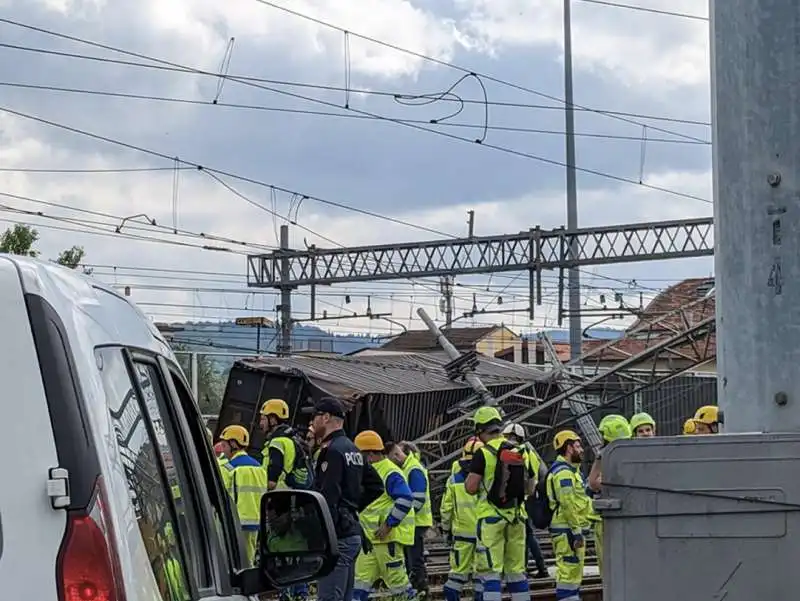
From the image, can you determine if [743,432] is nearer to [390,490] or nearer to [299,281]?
[390,490]

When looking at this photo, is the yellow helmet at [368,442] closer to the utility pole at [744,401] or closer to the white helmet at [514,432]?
the white helmet at [514,432]

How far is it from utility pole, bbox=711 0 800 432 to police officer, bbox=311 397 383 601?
641 centimetres

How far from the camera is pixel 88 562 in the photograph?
2086 millimetres

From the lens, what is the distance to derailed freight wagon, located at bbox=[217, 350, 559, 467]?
20.3m

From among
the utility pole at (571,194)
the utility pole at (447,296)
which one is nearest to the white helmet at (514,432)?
the utility pole at (571,194)

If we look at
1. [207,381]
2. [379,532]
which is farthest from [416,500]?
[207,381]

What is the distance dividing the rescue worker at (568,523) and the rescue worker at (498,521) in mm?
454

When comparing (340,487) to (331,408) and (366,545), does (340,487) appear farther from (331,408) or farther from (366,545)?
(366,545)

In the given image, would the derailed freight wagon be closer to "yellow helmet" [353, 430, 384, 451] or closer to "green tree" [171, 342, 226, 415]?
"green tree" [171, 342, 226, 415]

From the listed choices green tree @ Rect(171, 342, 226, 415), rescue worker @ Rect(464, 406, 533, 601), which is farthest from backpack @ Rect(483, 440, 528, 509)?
green tree @ Rect(171, 342, 226, 415)

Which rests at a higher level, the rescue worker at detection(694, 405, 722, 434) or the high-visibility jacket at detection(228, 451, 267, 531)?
the rescue worker at detection(694, 405, 722, 434)

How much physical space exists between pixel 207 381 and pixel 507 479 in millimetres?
14870

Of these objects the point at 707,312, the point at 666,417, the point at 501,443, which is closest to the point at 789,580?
the point at 501,443

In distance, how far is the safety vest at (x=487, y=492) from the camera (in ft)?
37.4
